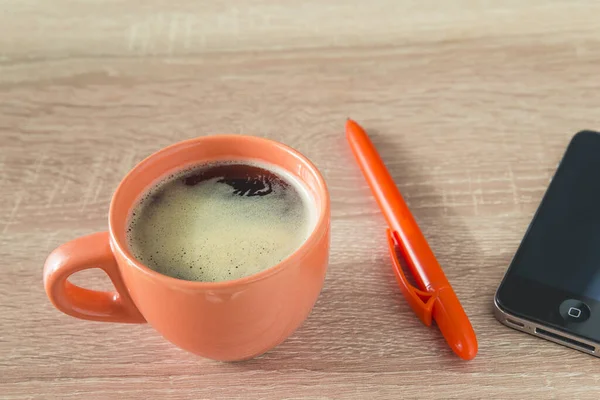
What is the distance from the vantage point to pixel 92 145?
0.65 m

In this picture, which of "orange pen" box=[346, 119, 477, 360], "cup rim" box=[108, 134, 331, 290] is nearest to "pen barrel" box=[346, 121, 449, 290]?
"orange pen" box=[346, 119, 477, 360]

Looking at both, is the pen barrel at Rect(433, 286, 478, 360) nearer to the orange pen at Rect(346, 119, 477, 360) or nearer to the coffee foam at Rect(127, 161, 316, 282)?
the orange pen at Rect(346, 119, 477, 360)

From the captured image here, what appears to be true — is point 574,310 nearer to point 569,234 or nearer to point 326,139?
point 569,234

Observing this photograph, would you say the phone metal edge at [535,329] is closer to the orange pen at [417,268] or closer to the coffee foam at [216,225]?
the orange pen at [417,268]

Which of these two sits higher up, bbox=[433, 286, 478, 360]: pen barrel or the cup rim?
the cup rim

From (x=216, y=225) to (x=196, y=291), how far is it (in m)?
0.08

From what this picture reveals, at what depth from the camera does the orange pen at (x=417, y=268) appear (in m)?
0.45

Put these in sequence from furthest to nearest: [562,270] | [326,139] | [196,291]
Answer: [326,139], [562,270], [196,291]

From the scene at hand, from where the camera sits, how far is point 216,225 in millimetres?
450

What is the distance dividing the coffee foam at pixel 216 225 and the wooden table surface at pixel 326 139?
0.26ft

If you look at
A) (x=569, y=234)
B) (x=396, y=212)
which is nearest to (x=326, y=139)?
(x=396, y=212)

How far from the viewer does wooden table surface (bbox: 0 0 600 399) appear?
1.48 feet

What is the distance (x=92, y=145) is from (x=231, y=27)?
0.84 ft

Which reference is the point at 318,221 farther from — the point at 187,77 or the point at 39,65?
the point at 39,65
